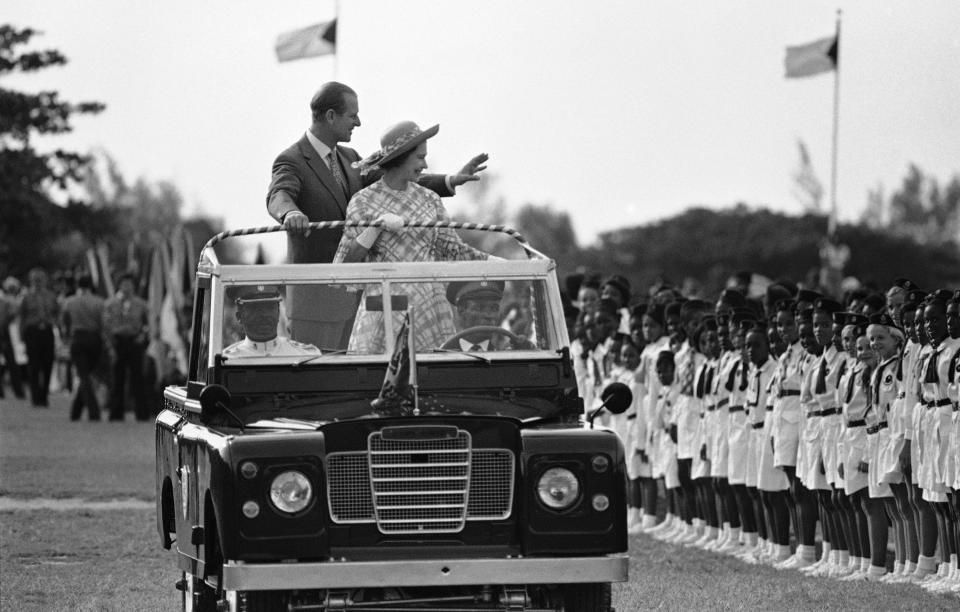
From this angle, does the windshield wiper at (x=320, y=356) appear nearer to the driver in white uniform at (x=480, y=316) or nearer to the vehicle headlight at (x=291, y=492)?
the driver in white uniform at (x=480, y=316)

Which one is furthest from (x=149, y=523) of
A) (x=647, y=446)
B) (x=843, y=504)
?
(x=843, y=504)

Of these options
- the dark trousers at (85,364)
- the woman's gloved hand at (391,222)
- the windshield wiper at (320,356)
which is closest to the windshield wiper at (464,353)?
the windshield wiper at (320,356)

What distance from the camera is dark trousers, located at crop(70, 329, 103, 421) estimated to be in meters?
31.8

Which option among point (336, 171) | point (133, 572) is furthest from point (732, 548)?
point (336, 171)

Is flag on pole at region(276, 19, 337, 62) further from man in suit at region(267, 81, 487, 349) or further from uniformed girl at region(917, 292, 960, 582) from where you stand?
Answer: man in suit at region(267, 81, 487, 349)

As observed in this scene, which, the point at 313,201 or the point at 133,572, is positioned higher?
the point at 313,201

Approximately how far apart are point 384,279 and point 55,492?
11.3m

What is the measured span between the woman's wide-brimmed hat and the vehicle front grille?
216 cm

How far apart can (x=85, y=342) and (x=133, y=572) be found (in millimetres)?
17783

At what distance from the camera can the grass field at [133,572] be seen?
12.4 m

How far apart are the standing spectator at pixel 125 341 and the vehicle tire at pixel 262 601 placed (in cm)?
2366

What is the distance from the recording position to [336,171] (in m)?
11.5

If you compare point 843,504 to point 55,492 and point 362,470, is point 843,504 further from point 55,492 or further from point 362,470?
point 55,492

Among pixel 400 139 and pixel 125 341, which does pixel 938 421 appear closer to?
pixel 400 139
